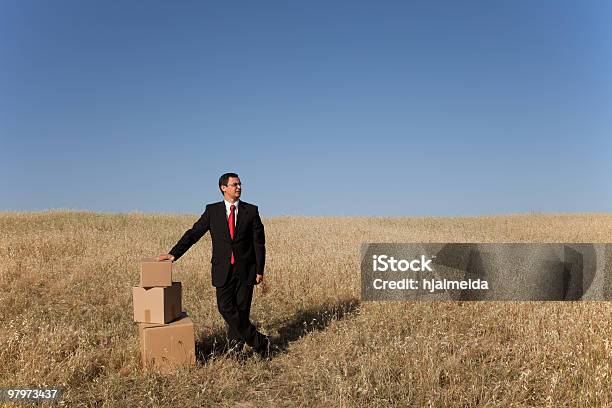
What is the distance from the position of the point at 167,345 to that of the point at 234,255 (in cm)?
151

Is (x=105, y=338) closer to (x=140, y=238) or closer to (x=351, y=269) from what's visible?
(x=351, y=269)

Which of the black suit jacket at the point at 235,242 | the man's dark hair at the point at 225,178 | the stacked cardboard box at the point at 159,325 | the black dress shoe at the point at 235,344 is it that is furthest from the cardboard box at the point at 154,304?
the man's dark hair at the point at 225,178

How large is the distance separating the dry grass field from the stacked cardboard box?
Answer: 236 mm

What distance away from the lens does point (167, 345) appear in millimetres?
6129

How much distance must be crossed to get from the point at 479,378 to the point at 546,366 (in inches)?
38.1

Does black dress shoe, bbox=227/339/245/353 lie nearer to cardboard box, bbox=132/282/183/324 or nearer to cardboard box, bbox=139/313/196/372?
cardboard box, bbox=139/313/196/372

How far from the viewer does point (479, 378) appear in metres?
5.54

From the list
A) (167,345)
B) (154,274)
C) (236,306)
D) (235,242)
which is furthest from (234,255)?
(167,345)

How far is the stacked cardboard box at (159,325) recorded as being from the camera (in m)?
6.04

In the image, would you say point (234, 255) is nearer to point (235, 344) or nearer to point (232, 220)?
point (232, 220)

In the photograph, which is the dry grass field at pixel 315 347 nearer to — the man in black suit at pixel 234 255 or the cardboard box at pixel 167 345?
the cardboard box at pixel 167 345

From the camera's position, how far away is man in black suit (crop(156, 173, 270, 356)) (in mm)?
6613

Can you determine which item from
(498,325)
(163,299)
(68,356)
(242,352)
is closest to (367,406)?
(242,352)

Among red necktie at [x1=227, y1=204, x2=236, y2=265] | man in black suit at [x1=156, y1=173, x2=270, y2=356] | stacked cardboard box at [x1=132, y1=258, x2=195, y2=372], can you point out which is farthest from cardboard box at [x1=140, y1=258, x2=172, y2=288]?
red necktie at [x1=227, y1=204, x2=236, y2=265]
